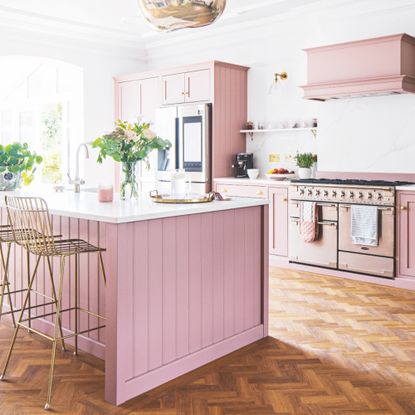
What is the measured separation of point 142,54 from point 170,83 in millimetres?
1354

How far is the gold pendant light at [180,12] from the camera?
2.49 m

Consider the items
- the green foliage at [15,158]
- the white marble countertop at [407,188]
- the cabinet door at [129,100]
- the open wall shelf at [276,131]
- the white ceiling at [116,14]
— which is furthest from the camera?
the cabinet door at [129,100]

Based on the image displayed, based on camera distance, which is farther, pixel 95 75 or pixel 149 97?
pixel 95 75

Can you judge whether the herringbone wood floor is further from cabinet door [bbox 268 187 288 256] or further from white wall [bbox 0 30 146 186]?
white wall [bbox 0 30 146 186]

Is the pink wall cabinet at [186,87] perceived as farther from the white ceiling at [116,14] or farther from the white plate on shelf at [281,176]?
the white plate on shelf at [281,176]

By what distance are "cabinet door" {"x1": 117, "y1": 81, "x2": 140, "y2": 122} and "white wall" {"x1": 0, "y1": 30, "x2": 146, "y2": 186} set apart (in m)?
0.15

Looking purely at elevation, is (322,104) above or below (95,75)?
below

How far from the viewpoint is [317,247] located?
5.57 m

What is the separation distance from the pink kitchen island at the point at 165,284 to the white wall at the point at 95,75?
3.98 metres

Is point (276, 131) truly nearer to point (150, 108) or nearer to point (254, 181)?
point (254, 181)

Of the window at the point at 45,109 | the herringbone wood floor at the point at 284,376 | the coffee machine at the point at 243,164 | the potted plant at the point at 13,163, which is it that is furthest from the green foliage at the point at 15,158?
the window at the point at 45,109

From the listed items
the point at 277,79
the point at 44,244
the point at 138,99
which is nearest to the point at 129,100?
the point at 138,99

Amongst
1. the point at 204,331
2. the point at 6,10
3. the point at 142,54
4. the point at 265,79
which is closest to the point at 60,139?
the point at 142,54

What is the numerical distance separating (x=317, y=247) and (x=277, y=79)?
7.22ft
